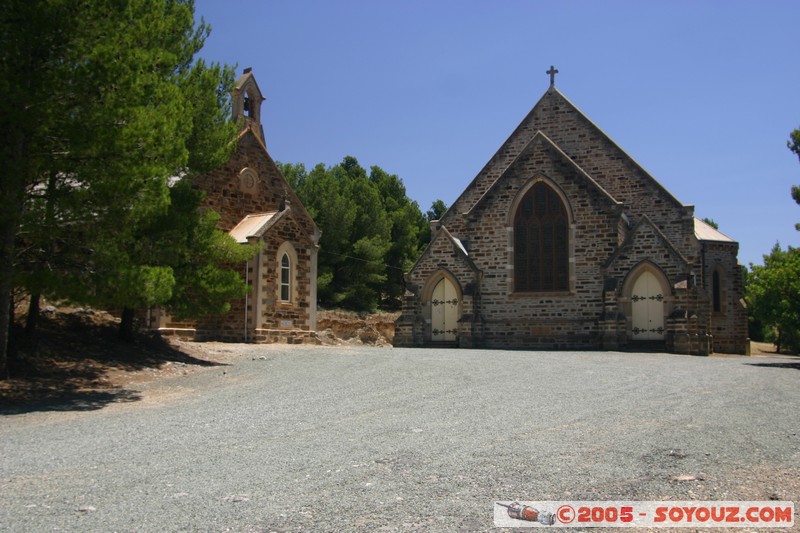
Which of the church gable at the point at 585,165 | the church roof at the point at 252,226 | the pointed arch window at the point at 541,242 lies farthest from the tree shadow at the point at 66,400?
the church gable at the point at 585,165

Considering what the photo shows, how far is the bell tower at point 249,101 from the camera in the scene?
2633cm

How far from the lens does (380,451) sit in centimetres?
786

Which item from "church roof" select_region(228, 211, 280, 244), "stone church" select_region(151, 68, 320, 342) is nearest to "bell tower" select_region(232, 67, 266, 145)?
"stone church" select_region(151, 68, 320, 342)

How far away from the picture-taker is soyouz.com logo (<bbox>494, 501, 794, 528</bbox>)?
5.59 metres

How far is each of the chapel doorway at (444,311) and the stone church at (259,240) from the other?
15.7 feet

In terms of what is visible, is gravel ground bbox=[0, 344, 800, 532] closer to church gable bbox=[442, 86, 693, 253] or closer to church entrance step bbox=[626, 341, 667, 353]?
church entrance step bbox=[626, 341, 667, 353]

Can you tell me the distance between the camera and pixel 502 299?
27.3 metres

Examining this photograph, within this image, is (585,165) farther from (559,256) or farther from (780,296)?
(780,296)

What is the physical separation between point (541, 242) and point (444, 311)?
452cm

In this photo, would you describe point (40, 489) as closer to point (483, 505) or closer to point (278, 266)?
point (483, 505)

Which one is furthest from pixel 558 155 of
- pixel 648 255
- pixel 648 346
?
pixel 648 346

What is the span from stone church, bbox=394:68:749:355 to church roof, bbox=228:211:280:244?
612 centimetres

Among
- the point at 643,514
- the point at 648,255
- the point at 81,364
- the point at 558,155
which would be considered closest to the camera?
the point at 643,514

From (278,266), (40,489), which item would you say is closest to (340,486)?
(40,489)
